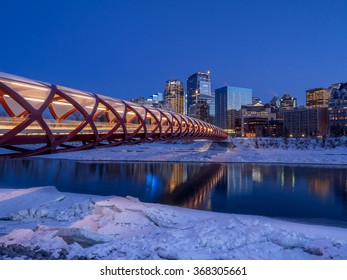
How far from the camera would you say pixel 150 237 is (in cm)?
1193

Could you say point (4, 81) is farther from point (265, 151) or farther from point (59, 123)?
point (265, 151)

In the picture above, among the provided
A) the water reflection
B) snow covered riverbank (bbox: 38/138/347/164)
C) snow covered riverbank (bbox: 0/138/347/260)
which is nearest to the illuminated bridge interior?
snow covered riverbank (bbox: 0/138/347/260)

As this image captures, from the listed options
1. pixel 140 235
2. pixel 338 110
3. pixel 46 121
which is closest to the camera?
pixel 140 235

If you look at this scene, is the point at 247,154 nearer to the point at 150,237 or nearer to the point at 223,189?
the point at 223,189

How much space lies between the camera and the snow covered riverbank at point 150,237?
10.2m

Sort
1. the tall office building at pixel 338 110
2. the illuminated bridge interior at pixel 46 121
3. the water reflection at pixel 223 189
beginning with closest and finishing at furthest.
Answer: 1. the illuminated bridge interior at pixel 46 121
2. the water reflection at pixel 223 189
3. the tall office building at pixel 338 110

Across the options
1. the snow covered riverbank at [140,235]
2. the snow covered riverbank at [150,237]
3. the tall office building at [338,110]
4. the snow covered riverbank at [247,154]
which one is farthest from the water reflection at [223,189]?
the tall office building at [338,110]

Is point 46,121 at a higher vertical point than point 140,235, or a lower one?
higher

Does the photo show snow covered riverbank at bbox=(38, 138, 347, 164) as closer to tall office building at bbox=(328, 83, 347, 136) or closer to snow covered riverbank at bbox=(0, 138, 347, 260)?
snow covered riverbank at bbox=(0, 138, 347, 260)

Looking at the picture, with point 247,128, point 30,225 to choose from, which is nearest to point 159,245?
point 30,225

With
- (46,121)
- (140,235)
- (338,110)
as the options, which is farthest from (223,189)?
(338,110)

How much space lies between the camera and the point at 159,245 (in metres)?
10.7

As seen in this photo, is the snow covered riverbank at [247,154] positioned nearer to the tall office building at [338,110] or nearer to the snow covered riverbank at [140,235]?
the snow covered riverbank at [140,235]

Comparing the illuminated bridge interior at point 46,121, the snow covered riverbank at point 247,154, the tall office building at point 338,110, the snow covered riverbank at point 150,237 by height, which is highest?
the tall office building at point 338,110
